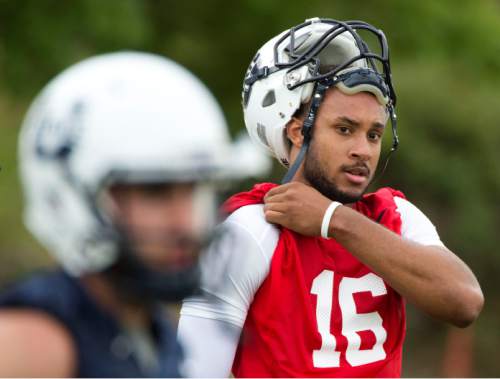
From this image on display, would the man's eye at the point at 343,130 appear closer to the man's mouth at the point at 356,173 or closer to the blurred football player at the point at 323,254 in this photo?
the blurred football player at the point at 323,254

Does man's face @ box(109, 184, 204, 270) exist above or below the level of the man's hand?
above

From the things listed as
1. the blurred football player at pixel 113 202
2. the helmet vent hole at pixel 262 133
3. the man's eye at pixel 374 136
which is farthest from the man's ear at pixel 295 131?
the blurred football player at pixel 113 202

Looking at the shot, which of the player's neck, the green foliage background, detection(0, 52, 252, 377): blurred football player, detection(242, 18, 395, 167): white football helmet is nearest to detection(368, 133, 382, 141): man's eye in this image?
detection(242, 18, 395, 167): white football helmet

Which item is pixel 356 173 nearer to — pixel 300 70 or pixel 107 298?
pixel 300 70

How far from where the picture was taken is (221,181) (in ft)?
7.23

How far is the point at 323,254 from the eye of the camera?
334cm

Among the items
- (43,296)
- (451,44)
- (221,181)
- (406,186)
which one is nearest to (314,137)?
(221,181)

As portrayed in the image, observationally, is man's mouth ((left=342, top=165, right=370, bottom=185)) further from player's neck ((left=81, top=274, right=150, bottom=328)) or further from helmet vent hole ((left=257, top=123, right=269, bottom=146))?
player's neck ((left=81, top=274, right=150, bottom=328))

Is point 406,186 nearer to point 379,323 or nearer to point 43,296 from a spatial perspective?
point 379,323

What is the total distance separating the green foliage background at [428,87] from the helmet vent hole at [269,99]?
7517 millimetres

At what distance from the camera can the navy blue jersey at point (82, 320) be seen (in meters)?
2.06

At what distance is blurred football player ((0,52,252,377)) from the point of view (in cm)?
208

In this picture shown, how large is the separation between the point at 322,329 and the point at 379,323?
22 centimetres

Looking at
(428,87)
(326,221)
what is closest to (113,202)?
(326,221)
